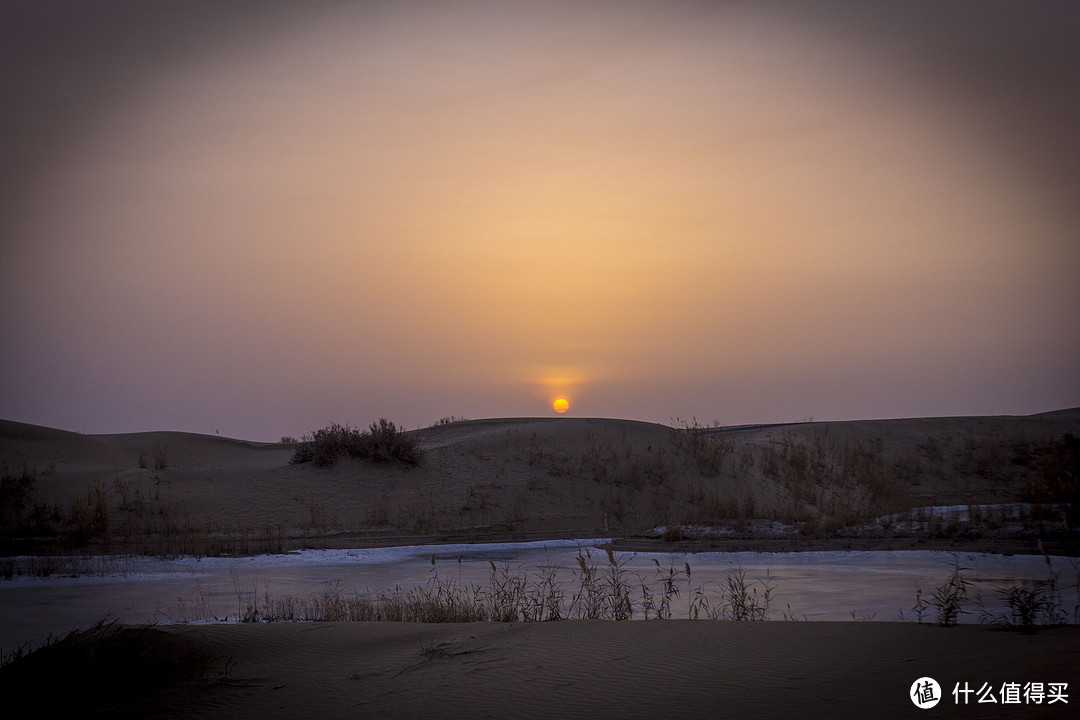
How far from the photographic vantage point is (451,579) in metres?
15.1

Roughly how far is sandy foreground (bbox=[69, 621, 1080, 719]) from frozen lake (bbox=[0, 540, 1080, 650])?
6.72ft

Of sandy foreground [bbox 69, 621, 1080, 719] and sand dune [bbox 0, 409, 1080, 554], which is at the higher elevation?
sand dune [bbox 0, 409, 1080, 554]

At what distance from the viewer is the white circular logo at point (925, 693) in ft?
17.7

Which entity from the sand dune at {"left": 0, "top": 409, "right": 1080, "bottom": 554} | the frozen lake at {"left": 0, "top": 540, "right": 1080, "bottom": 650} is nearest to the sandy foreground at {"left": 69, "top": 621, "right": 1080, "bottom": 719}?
the frozen lake at {"left": 0, "top": 540, "right": 1080, "bottom": 650}

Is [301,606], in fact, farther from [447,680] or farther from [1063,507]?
[1063,507]

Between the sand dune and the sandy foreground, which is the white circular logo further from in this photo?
the sand dune

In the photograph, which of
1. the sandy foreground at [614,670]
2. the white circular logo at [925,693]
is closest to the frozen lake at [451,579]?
the sandy foreground at [614,670]

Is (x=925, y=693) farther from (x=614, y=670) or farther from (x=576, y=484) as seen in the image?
(x=576, y=484)

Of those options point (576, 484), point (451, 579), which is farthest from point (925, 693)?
point (576, 484)

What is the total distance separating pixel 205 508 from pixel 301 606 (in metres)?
17.5

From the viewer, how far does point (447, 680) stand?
6848 millimetres

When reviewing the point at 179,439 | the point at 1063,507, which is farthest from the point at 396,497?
the point at 179,439

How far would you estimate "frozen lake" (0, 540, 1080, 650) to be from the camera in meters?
11.1

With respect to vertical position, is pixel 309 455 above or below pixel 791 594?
above
